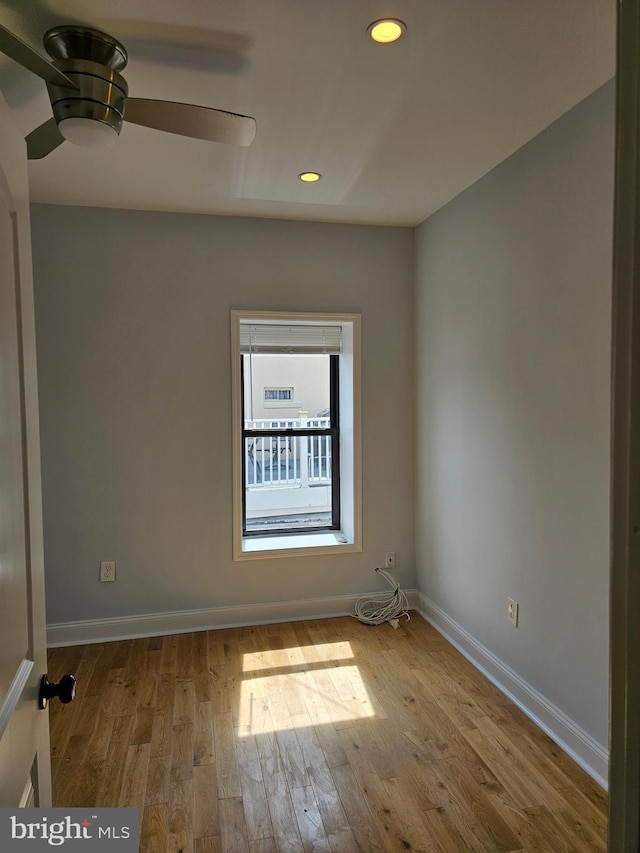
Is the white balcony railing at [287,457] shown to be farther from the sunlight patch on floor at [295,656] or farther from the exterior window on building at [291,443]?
the sunlight patch on floor at [295,656]

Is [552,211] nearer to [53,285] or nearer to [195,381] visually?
[195,381]

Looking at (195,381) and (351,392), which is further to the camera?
(351,392)

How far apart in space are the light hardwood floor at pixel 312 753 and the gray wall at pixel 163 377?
1.47 ft

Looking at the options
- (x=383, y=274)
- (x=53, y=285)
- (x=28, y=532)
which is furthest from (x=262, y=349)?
(x=28, y=532)

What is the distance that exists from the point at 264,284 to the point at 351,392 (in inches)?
34.3

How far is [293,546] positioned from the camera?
345 centimetres

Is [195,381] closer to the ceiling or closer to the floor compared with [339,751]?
closer to the ceiling

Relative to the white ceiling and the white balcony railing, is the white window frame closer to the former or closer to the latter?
the white balcony railing

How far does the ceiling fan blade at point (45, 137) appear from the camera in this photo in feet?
5.16

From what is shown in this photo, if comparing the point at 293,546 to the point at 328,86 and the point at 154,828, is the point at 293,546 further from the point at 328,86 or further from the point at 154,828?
the point at 328,86

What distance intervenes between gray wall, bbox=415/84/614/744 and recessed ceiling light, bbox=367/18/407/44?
822mm

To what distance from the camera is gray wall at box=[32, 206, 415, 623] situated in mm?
3043

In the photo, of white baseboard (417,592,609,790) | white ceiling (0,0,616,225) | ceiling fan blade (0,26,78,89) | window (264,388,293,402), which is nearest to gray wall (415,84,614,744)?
white baseboard (417,592,609,790)

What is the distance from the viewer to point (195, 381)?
3219 mm
